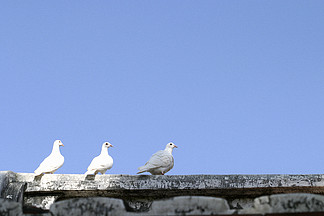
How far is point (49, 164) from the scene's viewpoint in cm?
728

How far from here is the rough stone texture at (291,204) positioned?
2344 mm

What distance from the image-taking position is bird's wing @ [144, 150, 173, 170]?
25.4ft

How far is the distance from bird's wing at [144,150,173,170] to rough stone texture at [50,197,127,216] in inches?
208

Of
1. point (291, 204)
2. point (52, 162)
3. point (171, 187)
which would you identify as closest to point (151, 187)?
point (171, 187)

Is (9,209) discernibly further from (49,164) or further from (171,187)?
(49,164)

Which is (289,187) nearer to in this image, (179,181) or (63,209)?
(179,181)

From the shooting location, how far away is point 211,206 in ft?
7.82

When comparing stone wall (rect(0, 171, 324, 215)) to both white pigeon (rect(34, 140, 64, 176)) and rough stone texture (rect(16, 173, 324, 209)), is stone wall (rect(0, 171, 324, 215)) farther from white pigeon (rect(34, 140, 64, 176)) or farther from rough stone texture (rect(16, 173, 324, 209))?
white pigeon (rect(34, 140, 64, 176))

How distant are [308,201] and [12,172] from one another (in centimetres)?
307

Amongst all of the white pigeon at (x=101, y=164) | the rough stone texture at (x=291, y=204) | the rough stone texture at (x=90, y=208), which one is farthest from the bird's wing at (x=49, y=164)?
the rough stone texture at (x=291, y=204)

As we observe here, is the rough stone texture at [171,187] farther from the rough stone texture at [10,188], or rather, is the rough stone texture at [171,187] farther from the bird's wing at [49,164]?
the bird's wing at [49,164]

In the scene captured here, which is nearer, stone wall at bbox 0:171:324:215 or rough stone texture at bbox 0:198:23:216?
rough stone texture at bbox 0:198:23:216

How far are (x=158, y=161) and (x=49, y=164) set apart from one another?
1.77 meters

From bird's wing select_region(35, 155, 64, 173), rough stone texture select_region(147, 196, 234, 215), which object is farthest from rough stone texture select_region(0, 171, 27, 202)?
rough stone texture select_region(147, 196, 234, 215)
